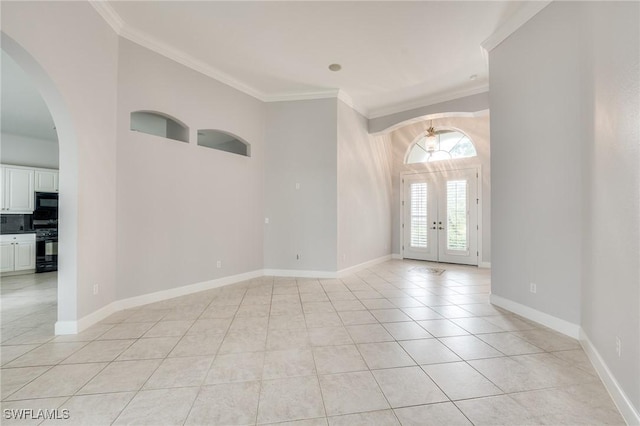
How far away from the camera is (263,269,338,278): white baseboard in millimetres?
4965

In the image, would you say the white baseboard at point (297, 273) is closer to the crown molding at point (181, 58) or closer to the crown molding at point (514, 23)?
the crown molding at point (181, 58)

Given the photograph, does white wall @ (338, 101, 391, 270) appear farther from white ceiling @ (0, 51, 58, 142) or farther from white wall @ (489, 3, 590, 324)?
white ceiling @ (0, 51, 58, 142)

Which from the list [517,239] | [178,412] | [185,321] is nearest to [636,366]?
[517,239]

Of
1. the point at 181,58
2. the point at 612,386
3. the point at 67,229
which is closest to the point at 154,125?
the point at 181,58

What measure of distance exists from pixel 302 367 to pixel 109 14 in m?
4.35

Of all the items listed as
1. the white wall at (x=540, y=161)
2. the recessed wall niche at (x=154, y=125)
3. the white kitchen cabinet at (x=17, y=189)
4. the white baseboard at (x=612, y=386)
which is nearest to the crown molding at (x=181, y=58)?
the recessed wall niche at (x=154, y=125)

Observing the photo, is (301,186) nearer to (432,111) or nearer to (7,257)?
(432,111)

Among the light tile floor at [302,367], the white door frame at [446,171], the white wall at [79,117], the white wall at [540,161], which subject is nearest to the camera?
the light tile floor at [302,367]

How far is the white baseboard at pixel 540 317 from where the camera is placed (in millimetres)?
2559

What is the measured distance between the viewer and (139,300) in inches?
135

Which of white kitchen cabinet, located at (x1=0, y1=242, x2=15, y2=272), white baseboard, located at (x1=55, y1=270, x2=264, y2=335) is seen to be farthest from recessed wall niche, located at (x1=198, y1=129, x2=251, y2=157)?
white kitchen cabinet, located at (x1=0, y1=242, x2=15, y2=272)

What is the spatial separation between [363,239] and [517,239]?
313 cm

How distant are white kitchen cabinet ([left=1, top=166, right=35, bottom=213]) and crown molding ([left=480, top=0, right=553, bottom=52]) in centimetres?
920

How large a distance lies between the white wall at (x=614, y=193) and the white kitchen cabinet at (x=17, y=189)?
30.8 ft
